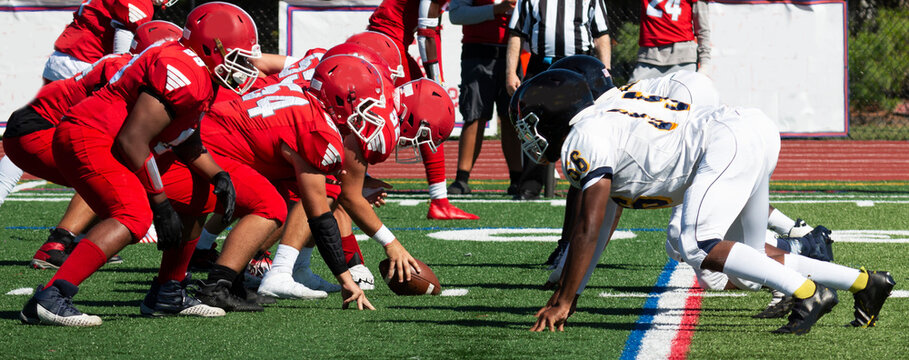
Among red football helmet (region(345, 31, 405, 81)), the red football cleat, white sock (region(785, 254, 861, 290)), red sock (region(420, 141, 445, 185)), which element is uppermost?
red football helmet (region(345, 31, 405, 81))

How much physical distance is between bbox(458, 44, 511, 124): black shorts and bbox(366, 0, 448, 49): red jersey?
3.92ft

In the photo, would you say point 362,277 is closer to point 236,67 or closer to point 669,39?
point 236,67

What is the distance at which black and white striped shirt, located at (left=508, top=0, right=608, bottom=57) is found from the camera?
7.24 metres

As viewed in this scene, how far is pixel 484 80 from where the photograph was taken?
958 centimetres

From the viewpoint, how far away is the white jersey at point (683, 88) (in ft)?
16.1

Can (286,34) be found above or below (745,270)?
below

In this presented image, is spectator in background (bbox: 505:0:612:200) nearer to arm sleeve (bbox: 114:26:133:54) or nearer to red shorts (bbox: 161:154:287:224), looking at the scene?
arm sleeve (bbox: 114:26:133:54)

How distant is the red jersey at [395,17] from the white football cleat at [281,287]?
11.4 ft

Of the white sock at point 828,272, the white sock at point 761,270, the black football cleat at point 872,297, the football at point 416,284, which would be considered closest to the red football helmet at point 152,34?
the football at point 416,284

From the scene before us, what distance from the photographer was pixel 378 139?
15.7 feet

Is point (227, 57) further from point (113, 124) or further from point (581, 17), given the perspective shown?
point (581, 17)

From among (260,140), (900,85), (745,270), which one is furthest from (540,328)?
(900,85)

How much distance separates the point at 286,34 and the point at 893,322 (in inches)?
381

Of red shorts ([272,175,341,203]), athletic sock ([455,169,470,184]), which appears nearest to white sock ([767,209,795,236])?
red shorts ([272,175,341,203])
